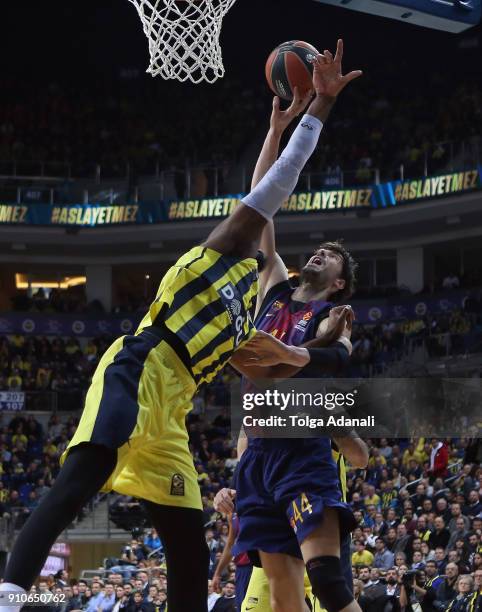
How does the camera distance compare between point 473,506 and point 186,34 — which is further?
point 473,506

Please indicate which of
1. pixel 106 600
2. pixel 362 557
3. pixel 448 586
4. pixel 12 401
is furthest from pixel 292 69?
pixel 12 401

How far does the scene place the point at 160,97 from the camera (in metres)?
32.5

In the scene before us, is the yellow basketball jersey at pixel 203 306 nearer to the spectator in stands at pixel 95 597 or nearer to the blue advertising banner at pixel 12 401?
the spectator in stands at pixel 95 597

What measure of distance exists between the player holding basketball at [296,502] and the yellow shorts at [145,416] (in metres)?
0.84

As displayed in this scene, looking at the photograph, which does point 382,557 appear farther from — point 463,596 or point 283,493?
point 283,493

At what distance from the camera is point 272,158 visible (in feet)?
18.5

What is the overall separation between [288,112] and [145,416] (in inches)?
81.3

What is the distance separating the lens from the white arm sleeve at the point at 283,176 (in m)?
4.32

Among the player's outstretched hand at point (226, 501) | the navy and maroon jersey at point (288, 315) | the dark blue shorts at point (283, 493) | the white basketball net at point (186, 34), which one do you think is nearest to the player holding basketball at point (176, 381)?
the dark blue shorts at point (283, 493)

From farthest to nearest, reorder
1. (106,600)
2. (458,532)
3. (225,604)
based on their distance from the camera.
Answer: (106,600), (458,532), (225,604)

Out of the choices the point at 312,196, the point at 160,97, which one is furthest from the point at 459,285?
the point at 160,97

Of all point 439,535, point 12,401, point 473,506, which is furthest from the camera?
point 12,401

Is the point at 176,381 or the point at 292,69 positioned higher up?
the point at 292,69

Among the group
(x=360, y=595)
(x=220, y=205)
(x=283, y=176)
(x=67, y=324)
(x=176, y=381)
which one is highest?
(x=220, y=205)
